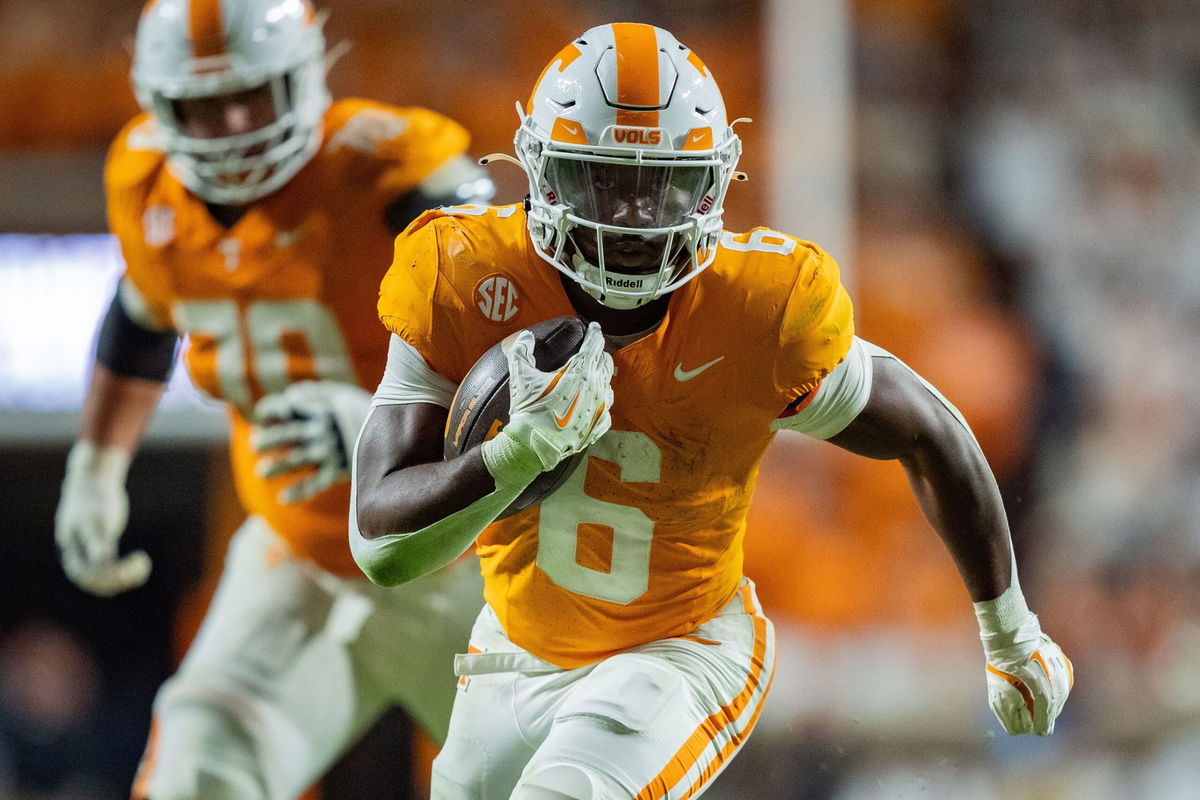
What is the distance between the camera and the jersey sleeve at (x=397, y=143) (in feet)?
7.41

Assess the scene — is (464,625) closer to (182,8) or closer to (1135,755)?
(182,8)

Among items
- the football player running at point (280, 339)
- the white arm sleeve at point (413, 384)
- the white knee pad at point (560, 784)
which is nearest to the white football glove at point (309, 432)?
the football player running at point (280, 339)

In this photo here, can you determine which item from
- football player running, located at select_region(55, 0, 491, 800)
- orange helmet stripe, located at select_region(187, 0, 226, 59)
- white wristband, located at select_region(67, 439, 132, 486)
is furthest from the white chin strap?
white wristband, located at select_region(67, 439, 132, 486)

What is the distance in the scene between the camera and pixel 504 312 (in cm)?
139

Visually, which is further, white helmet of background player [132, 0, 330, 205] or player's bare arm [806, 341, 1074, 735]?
white helmet of background player [132, 0, 330, 205]

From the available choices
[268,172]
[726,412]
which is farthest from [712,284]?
[268,172]

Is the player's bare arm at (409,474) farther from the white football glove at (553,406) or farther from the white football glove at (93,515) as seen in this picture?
the white football glove at (93,515)

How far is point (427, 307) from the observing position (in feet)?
4.52

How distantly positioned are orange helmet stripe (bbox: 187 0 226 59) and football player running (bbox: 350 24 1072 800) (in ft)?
3.27

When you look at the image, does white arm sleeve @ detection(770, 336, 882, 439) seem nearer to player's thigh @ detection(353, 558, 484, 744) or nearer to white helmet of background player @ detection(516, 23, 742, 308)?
white helmet of background player @ detection(516, 23, 742, 308)

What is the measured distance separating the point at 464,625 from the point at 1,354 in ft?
6.23

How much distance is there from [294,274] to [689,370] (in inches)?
44.7

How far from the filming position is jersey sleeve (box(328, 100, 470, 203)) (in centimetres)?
226

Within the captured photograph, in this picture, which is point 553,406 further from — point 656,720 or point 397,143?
point 397,143
